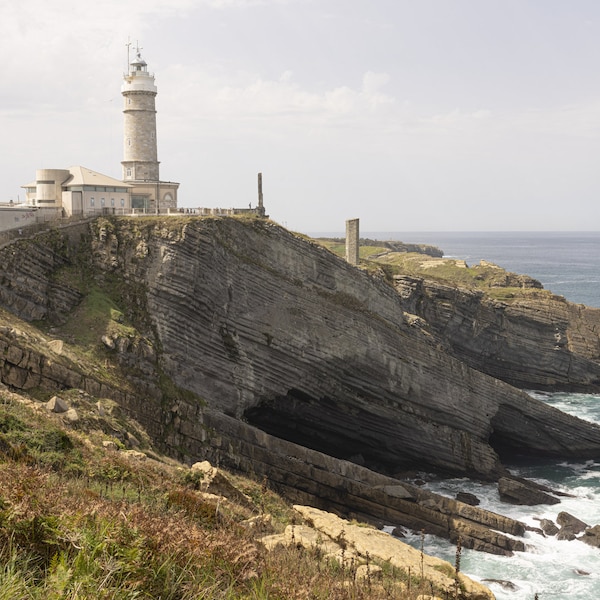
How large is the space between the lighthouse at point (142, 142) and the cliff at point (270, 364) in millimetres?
10654

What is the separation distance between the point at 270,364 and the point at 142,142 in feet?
66.3

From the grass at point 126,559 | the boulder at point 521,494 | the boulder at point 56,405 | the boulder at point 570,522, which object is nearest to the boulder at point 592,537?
the boulder at point 570,522

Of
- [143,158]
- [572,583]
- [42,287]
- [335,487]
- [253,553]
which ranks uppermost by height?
[143,158]

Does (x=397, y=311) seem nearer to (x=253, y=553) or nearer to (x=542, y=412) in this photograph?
(x=542, y=412)

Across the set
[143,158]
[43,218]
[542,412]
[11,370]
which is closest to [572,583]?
[542,412]

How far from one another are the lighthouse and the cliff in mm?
10654

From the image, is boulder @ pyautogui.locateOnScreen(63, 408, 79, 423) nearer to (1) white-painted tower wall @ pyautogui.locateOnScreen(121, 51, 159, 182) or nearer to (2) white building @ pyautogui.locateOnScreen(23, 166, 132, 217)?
(2) white building @ pyautogui.locateOnScreen(23, 166, 132, 217)

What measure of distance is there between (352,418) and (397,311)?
A: 28.8 feet

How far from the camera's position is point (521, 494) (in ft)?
112

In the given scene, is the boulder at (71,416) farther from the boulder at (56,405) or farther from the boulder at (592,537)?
the boulder at (592,537)

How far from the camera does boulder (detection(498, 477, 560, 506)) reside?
34.0 m

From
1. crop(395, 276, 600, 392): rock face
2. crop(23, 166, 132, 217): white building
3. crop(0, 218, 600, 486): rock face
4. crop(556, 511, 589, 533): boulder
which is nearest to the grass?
crop(0, 218, 600, 486): rock face

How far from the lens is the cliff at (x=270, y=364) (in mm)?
28422

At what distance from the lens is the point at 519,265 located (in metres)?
175
